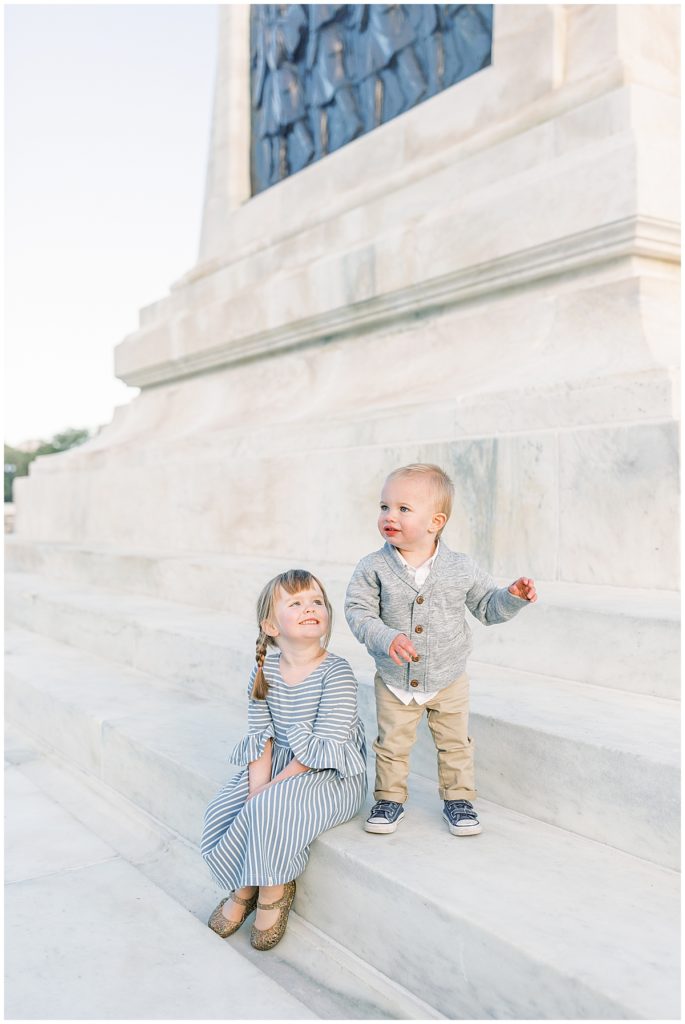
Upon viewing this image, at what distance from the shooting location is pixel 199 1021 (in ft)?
6.52

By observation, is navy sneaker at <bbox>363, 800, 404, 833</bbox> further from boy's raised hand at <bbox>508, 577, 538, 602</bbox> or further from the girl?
boy's raised hand at <bbox>508, 577, 538, 602</bbox>

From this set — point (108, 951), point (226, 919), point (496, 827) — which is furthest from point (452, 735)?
point (108, 951)

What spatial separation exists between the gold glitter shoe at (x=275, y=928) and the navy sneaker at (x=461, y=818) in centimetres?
46

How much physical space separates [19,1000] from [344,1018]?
764 millimetres

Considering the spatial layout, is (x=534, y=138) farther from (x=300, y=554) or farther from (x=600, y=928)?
(x=600, y=928)

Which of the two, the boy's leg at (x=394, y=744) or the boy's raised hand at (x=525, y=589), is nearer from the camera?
the boy's raised hand at (x=525, y=589)

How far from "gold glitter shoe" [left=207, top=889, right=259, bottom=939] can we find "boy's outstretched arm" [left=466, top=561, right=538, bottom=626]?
99 cm

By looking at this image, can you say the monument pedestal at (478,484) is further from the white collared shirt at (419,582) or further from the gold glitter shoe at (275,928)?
the white collared shirt at (419,582)

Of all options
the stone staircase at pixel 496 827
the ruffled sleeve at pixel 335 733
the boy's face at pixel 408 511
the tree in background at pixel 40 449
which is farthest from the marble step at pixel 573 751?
the tree in background at pixel 40 449

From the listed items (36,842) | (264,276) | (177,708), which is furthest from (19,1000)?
(264,276)

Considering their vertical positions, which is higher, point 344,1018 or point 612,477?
point 612,477

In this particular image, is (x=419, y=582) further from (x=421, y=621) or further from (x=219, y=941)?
(x=219, y=941)

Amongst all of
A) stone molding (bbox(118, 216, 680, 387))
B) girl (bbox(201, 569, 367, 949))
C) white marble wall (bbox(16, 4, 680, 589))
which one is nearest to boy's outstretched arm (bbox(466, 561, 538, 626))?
girl (bbox(201, 569, 367, 949))

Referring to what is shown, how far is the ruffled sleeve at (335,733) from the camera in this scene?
97.5 inches
